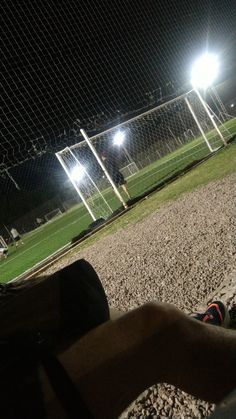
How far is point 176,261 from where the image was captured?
4031 mm

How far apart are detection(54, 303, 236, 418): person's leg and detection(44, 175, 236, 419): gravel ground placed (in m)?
0.78

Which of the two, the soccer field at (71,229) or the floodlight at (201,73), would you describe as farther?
the floodlight at (201,73)

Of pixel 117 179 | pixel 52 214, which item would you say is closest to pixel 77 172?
pixel 117 179

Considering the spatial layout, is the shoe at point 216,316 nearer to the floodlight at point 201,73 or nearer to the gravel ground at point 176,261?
the gravel ground at point 176,261

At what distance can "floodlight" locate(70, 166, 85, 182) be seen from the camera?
12018 mm

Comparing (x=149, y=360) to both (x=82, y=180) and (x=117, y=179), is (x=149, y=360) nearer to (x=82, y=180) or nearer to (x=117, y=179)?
(x=117, y=179)

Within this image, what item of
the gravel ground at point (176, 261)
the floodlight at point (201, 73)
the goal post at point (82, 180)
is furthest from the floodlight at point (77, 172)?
the gravel ground at point (176, 261)

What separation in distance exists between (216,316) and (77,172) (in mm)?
11079

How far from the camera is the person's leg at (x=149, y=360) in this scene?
108cm

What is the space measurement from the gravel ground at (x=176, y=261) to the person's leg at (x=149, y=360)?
776mm

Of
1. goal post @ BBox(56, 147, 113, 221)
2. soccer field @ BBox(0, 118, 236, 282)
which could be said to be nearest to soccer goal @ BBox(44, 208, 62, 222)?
soccer field @ BBox(0, 118, 236, 282)

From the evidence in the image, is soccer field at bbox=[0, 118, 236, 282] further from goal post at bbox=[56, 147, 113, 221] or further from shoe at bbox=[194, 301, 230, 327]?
shoe at bbox=[194, 301, 230, 327]

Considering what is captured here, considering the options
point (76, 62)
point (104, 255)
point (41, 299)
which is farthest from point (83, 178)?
point (41, 299)

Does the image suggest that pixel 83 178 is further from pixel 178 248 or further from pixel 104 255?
pixel 178 248
